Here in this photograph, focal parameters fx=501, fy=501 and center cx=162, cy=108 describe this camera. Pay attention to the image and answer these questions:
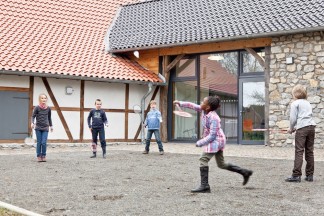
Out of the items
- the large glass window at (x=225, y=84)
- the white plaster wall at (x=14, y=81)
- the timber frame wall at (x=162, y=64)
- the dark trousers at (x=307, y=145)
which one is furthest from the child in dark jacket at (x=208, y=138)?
the large glass window at (x=225, y=84)

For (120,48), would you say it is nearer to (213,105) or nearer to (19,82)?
(19,82)

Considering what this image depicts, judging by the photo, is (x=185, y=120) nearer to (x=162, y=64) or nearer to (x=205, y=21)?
(x=162, y=64)

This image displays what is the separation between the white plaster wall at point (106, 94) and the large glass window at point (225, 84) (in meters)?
2.88

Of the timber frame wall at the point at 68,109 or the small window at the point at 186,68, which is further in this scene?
the small window at the point at 186,68

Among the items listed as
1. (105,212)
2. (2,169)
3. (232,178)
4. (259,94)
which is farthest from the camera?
(259,94)

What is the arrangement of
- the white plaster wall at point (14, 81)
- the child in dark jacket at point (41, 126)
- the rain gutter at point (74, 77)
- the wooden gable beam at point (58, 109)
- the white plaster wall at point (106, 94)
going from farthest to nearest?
the white plaster wall at point (106, 94) → the wooden gable beam at point (58, 109) → the white plaster wall at point (14, 81) → the rain gutter at point (74, 77) → the child in dark jacket at point (41, 126)

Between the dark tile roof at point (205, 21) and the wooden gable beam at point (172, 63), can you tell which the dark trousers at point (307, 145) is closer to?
the dark tile roof at point (205, 21)

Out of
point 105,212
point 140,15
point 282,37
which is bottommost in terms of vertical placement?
point 105,212

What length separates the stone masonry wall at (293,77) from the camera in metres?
13.8

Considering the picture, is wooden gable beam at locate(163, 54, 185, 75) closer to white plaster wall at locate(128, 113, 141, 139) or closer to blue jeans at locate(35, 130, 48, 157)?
white plaster wall at locate(128, 113, 141, 139)

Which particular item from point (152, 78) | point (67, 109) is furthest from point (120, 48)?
point (67, 109)

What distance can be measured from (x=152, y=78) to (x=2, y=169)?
9.24 meters

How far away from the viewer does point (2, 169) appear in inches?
324

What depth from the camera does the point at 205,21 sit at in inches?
669
